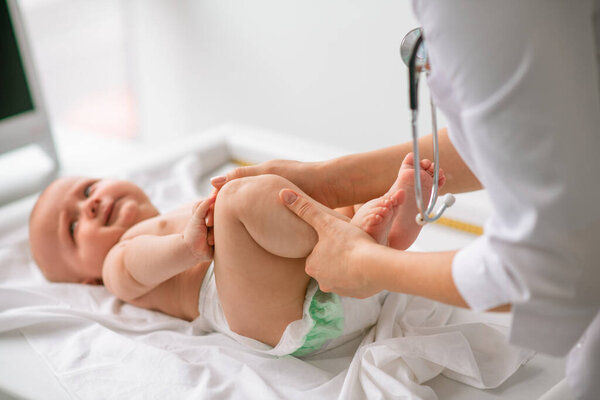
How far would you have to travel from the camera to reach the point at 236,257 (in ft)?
4.15

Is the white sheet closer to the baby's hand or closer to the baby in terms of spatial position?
the baby

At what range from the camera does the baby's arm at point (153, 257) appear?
133 cm

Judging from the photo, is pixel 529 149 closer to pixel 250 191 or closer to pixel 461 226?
pixel 250 191

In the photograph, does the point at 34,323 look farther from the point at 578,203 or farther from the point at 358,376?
the point at 578,203

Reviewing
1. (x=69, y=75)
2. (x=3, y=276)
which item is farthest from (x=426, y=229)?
(x=69, y=75)

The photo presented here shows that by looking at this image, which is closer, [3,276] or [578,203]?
[578,203]

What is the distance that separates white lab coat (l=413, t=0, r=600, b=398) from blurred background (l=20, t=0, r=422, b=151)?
184cm

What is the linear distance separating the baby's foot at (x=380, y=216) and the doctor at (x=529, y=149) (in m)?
0.21

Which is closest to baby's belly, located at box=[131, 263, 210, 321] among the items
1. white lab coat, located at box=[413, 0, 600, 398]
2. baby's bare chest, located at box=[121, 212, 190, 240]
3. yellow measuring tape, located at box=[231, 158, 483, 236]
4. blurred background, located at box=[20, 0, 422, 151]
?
baby's bare chest, located at box=[121, 212, 190, 240]

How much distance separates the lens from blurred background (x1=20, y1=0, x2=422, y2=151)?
2.81 m

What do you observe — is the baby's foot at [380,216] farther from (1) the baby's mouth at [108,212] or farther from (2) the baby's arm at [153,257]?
(1) the baby's mouth at [108,212]

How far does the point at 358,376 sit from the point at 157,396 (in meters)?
0.40

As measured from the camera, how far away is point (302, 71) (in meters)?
3.08

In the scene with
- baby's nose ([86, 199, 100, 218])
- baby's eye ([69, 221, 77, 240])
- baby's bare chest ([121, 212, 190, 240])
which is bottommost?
baby's eye ([69, 221, 77, 240])
